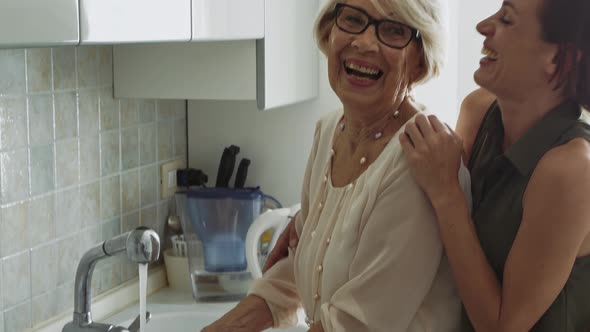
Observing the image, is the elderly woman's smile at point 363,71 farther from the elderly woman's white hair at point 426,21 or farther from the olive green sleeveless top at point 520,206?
the olive green sleeveless top at point 520,206

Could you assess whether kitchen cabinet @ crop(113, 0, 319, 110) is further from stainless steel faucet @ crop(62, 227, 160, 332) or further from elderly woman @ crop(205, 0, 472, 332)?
elderly woman @ crop(205, 0, 472, 332)

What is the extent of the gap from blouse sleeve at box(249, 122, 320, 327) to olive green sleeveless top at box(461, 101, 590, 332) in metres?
0.35

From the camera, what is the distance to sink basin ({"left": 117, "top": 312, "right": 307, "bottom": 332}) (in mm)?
2375

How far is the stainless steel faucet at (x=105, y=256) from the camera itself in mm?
1918

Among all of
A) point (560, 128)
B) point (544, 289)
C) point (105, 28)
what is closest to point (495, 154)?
point (560, 128)

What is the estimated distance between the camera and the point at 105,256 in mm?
2002

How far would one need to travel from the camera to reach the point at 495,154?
5.14 ft

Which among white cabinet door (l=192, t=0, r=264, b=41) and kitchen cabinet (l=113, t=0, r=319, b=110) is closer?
white cabinet door (l=192, t=0, r=264, b=41)

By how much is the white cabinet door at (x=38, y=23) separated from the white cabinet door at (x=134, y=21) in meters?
0.03

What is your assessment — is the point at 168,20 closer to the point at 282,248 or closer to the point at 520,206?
the point at 282,248

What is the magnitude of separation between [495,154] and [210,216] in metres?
1.09

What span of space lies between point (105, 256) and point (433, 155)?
31.8 inches

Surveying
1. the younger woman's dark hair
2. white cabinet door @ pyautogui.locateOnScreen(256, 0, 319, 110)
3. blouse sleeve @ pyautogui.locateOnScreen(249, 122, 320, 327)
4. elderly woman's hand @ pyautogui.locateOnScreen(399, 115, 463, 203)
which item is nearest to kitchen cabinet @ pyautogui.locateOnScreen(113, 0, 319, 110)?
white cabinet door @ pyautogui.locateOnScreen(256, 0, 319, 110)

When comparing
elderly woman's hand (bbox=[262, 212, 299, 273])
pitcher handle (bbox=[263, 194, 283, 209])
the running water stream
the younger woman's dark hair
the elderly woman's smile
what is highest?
the younger woman's dark hair
